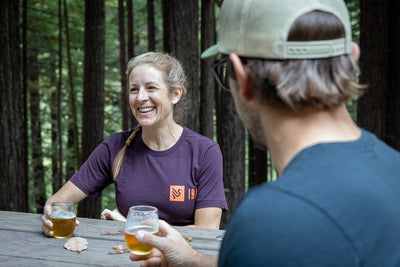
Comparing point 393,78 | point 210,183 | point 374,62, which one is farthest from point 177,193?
point 393,78

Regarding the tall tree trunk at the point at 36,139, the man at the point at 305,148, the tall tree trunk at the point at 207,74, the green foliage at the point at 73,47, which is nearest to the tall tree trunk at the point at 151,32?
the green foliage at the point at 73,47

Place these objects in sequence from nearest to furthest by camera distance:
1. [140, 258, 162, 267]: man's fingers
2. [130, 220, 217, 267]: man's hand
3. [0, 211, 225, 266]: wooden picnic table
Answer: [130, 220, 217, 267]: man's hand → [140, 258, 162, 267]: man's fingers → [0, 211, 225, 266]: wooden picnic table

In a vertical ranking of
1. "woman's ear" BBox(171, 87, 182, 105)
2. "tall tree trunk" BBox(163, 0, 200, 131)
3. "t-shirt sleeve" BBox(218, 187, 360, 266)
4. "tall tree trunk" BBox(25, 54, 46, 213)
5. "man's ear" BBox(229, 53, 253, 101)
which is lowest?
"tall tree trunk" BBox(25, 54, 46, 213)

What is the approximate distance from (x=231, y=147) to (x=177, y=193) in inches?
193

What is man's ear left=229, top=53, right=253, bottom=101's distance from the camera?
1.10 metres

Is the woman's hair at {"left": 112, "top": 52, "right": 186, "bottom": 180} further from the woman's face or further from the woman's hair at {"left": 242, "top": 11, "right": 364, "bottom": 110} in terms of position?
the woman's hair at {"left": 242, "top": 11, "right": 364, "bottom": 110}

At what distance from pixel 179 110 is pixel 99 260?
1.57m

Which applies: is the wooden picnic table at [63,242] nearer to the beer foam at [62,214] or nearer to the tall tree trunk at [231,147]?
the beer foam at [62,214]

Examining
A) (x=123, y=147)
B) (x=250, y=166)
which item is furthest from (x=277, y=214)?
(x=250, y=166)

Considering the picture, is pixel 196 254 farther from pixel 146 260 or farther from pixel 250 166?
pixel 250 166

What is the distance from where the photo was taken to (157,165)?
2.72m

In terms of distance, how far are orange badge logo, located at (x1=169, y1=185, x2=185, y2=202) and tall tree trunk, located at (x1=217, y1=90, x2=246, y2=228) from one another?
4.79 m

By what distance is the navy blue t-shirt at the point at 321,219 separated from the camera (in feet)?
2.59

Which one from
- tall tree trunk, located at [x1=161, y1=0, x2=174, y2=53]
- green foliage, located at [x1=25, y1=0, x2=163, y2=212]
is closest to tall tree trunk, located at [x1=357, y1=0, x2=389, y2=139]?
tall tree trunk, located at [x1=161, y1=0, x2=174, y2=53]
